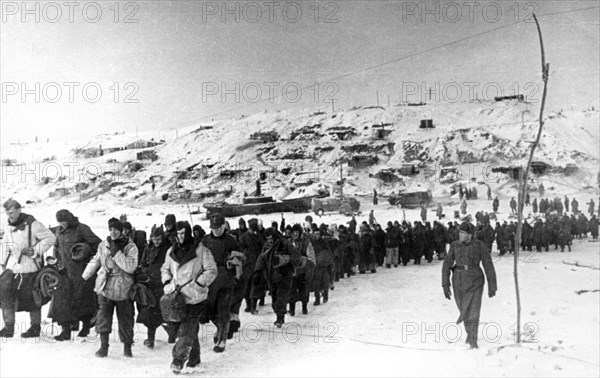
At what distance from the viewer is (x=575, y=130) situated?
6228cm

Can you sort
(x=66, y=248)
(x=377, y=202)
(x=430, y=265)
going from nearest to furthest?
(x=66, y=248)
(x=430, y=265)
(x=377, y=202)

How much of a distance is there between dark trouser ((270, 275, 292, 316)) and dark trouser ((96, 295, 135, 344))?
235 cm

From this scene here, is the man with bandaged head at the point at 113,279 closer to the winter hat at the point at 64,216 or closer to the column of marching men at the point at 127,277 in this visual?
the column of marching men at the point at 127,277

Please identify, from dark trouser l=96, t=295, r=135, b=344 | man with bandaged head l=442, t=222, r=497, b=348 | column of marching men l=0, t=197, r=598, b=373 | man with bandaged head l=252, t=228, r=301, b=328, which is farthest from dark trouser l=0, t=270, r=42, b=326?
man with bandaged head l=442, t=222, r=497, b=348

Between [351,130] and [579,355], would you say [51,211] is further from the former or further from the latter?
[351,130]

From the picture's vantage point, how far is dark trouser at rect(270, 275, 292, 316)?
293 inches

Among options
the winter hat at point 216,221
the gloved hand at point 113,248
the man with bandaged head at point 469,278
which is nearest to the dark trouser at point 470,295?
the man with bandaged head at point 469,278

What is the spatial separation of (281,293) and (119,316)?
2.53m

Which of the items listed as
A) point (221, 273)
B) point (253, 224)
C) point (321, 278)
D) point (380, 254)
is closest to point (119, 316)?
point (221, 273)

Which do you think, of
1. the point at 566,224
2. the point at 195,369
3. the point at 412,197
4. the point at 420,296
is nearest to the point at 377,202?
the point at 412,197

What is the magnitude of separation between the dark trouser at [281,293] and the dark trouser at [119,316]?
92.5 inches

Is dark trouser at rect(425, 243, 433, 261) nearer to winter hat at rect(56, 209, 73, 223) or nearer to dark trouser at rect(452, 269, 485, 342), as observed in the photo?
dark trouser at rect(452, 269, 485, 342)

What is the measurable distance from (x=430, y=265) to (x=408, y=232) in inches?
46.8

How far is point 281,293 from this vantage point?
7484 millimetres
